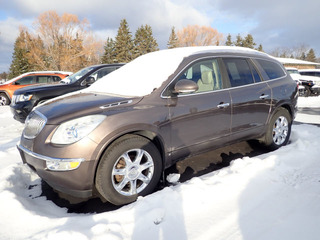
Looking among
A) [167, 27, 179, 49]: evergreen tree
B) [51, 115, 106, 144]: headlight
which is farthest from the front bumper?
[167, 27, 179, 49]: evergreen tree

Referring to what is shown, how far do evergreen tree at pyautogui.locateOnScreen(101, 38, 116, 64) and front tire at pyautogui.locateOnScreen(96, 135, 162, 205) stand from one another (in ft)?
145

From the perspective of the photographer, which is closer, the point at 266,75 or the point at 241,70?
the point at 241,70

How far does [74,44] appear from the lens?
122 feet

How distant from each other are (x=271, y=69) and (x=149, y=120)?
2710 millimetres

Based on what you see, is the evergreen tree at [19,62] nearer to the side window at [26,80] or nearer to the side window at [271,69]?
the side window at [26,80]

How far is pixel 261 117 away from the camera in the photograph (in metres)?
3.57

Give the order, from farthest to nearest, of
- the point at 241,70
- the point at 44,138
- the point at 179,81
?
the point at 241,70, the point at 179,81, the point at 44,138

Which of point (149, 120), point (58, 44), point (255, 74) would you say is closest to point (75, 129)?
point (149, 120)

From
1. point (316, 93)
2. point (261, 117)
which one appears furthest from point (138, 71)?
point (316, 93)

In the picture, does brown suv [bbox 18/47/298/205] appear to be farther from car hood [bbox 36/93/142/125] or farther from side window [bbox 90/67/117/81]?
side window [bbox 90/67/117/81]

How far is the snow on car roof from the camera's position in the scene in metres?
2.78

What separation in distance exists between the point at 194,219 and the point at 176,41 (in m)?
51.7

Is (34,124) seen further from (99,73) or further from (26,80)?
(26,80)

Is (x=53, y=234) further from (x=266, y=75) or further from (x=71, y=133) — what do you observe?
(x=266, y=75)
